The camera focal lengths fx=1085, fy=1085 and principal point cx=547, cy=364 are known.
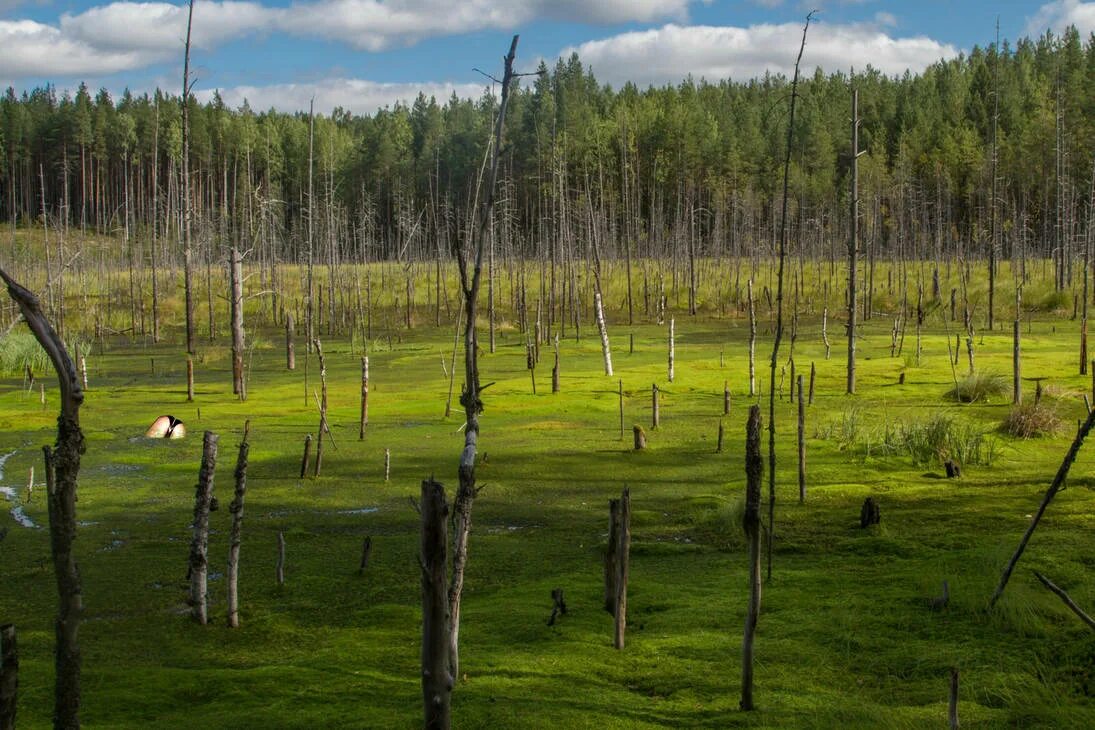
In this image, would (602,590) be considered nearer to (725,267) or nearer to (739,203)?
(725,267)

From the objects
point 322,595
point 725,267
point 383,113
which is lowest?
point 322,595

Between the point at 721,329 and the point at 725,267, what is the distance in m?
21.1

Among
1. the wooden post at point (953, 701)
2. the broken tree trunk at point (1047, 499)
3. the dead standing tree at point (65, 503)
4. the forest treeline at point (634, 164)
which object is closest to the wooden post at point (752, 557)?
the wooden post at point (953, 701)

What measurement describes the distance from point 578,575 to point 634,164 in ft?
239

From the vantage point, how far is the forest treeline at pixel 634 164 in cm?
7200

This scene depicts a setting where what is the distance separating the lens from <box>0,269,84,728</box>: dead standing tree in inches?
197

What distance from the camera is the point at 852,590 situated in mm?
10180

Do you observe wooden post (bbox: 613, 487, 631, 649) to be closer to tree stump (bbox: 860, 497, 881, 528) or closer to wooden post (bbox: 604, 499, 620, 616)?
wooden post (bbox: 604, 499, 620, 616)

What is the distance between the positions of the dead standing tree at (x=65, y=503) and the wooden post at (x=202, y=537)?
400cm

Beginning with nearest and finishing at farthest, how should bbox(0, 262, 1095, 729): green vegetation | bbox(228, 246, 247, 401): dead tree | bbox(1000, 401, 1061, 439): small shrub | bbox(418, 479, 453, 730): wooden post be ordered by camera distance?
1. bbox(418, 479, 453, 730): wooden post
2. bbox(0, 262, 1095, 729): green vegetation
3. bbox(1000, 401, 1061, 439): small shrub
4. bbox(228, 246, 247, 401): dead tree

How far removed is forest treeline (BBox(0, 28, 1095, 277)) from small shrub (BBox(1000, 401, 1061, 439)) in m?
45.7

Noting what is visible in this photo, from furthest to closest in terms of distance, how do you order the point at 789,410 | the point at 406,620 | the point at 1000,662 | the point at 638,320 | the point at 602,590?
the point at 638,320
the point at 789,410
the point at 602,590
the point at 406,620
the point at 1000,662

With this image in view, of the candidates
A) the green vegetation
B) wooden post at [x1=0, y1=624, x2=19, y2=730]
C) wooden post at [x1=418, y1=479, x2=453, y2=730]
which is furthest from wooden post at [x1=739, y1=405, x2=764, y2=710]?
wooden post at [x1=0, y1=624, x2=19, y2=730]

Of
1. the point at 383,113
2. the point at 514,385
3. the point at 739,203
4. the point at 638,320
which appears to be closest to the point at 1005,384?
the point at 514,385
